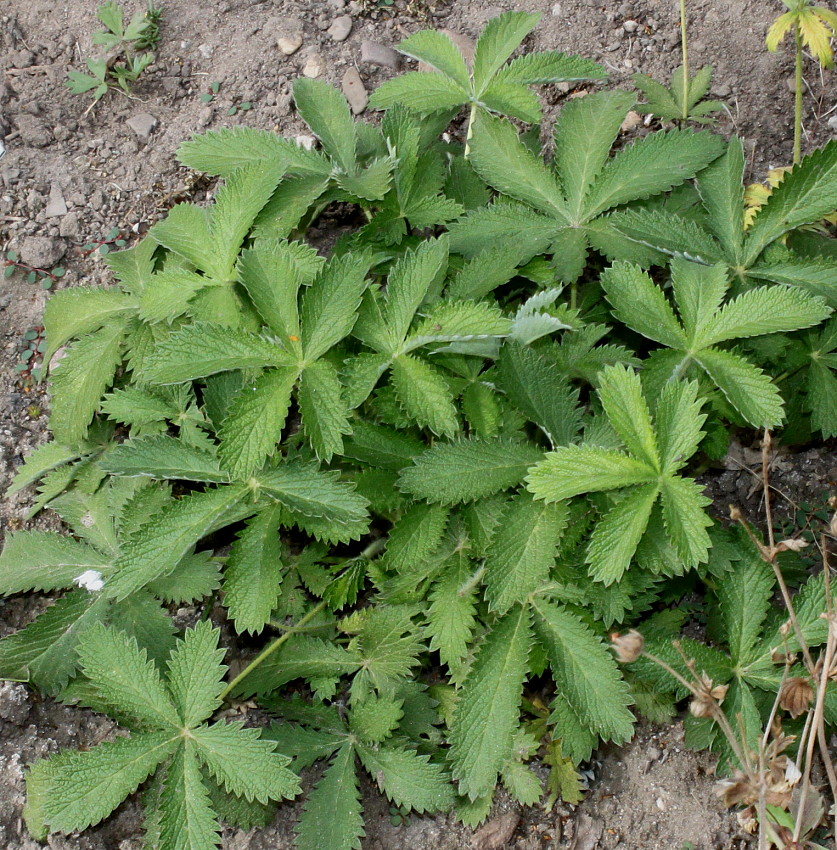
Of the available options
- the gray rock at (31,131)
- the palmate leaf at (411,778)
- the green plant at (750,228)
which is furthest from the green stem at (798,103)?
the gray rock at (31,131)

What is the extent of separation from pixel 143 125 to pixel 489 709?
6.79 feet

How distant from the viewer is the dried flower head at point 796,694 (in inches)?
62.0

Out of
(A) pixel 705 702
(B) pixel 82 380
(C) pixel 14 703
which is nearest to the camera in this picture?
(A) pixel 705 702

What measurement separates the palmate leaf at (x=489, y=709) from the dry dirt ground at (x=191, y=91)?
33.6 inches

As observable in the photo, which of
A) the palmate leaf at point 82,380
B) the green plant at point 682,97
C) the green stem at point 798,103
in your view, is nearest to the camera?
the palmate leaf at point 82,380

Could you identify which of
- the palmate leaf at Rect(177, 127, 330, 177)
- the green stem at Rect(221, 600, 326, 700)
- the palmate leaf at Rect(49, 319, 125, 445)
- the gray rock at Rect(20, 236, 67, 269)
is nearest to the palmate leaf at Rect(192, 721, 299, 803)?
the green stem at Rect(221, 600, 326, 700)

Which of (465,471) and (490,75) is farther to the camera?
(490,75)

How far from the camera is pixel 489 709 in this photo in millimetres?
1833

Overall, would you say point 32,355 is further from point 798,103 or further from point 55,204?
point 798,103

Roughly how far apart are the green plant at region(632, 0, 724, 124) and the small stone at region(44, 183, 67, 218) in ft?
5.70

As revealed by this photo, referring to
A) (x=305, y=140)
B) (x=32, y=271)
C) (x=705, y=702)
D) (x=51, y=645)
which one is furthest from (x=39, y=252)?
(x=705, y=702)

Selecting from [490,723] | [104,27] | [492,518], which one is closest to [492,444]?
[492,518]

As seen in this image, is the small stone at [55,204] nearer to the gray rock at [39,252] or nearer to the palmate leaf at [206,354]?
the gray rock at [39,252]

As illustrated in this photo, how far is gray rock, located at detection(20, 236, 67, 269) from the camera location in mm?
2543
